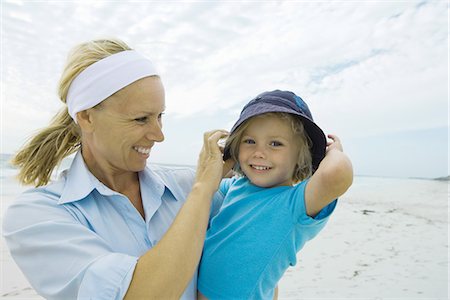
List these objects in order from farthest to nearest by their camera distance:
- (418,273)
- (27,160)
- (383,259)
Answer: (383,259) < (418,273) < (27,160)

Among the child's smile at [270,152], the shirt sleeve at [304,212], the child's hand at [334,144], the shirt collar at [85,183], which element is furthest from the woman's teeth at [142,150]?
the child's hand at [334,144]

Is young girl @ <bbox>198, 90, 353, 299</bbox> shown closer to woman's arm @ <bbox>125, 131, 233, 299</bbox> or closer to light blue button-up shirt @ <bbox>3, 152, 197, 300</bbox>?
light blue button-up shirt @ <bbox>3, 152, 197, 300</bbox>

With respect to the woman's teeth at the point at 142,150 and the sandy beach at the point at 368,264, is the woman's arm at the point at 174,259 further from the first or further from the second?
the sandy beach at the point at 368,264

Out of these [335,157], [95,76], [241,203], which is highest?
[95,76]

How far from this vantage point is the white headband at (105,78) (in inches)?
75.2

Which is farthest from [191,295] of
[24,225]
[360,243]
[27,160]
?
[360,243]

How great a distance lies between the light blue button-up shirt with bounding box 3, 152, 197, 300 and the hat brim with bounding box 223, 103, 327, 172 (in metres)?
0.58

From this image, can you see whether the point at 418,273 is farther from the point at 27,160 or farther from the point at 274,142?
the point at 27,160

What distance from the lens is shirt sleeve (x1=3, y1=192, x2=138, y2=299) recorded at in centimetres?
141

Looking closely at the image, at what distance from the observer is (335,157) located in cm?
192

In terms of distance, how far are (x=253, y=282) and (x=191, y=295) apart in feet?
1.09

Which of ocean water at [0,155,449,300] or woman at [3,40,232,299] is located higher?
woman at [3,40,232,299]

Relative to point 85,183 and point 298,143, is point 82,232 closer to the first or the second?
point 85,183

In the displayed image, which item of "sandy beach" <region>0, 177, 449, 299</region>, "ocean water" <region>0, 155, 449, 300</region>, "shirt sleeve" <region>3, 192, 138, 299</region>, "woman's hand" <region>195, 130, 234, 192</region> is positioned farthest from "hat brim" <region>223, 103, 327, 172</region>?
"sandy beach" <region>0, 177, 449, 299</region>
